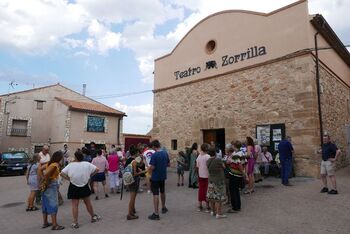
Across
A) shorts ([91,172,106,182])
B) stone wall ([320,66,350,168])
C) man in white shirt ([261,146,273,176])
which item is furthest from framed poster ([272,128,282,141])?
shorts ([91,172,106,182])

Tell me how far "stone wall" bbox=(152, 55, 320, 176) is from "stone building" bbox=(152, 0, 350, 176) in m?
0.03

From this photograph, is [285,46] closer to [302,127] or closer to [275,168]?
[302,127]

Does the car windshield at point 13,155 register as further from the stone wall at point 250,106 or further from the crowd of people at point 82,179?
the crowd of people at point 82,179

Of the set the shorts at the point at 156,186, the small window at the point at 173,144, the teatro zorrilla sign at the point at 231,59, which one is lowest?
the shorts at the point at 156,186

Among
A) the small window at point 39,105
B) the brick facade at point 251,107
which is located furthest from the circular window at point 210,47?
the small window at point 39,105

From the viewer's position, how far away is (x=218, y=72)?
12766 millimetres

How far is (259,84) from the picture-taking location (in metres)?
11.1

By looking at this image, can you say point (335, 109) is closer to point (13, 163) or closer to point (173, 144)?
point (173, 144)

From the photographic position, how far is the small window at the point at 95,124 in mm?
23625

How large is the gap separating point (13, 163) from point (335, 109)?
1736 centimetres

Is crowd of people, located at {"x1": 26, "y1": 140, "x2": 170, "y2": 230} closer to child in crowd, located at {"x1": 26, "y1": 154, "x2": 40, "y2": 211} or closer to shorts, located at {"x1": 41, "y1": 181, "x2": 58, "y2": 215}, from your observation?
shorts, located at {"x1": 41, "y1": 181, "x2": 58, "y2": 215}

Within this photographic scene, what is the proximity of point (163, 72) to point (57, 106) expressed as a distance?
42.4 ft

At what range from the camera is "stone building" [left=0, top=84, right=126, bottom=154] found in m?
22.3

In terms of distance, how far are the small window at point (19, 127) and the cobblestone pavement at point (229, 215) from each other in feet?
54.7
